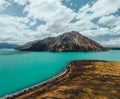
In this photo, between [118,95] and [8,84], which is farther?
[8,84]

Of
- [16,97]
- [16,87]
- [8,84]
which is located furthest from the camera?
[8,84]

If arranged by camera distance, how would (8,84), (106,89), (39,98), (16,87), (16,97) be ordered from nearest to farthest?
(39,98) < (16,97) < (106,89) < (16,87) < (8,84)

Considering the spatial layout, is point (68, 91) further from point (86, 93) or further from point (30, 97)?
point (30, 97)

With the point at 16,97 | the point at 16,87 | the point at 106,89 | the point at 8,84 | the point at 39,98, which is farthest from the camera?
the point at 8,84

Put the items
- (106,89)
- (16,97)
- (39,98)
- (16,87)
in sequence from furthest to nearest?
(16,87) → (106,89) → (16,97) → (39,98)

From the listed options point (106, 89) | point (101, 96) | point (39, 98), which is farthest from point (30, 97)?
point (106, 89)

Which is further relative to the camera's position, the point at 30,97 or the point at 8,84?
the point at 8,84

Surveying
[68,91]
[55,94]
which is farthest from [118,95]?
[55,94]

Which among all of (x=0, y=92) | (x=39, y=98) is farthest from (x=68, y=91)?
(x=0, y=92)

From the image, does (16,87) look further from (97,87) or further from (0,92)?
(97,87)
